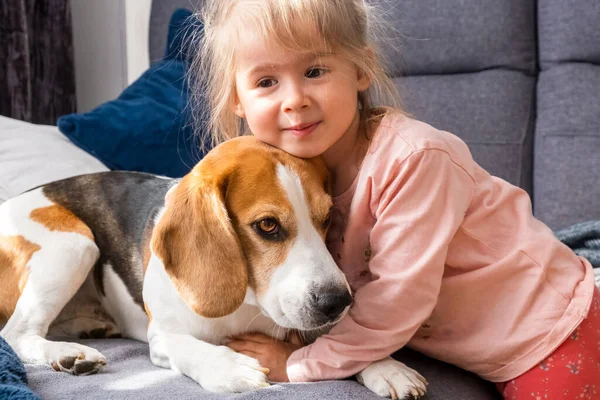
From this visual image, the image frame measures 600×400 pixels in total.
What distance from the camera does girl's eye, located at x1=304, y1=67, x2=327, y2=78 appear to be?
59.4 inches

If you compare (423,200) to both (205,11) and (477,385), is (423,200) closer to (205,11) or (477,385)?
(477,385)

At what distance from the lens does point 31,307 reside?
1.71 m

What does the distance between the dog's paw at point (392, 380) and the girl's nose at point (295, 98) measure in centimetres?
60

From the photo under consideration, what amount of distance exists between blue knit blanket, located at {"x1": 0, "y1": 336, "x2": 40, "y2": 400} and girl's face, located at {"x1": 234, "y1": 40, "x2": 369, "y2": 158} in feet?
2.44

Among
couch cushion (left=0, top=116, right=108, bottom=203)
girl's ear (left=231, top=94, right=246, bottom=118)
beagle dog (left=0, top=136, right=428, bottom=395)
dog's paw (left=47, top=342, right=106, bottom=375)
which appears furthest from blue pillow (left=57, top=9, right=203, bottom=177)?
dog's paw (left=47, top=342, right=106, bottom=375)

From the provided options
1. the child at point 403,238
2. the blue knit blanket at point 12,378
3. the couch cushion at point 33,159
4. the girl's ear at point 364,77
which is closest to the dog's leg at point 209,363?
the child at point 403,238

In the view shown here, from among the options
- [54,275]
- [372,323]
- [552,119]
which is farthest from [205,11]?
[552,119]

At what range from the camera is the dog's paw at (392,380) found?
131 cm

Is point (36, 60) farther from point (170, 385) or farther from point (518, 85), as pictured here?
point (170, 385)

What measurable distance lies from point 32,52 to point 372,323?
8.90 ft

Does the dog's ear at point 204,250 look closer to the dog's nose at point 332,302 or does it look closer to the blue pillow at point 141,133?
the dog's nose at point 332,302

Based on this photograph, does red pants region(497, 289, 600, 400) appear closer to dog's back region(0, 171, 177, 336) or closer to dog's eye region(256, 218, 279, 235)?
dog's eye region(256, 218, 279, 235)

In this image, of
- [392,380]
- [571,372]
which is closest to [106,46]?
[392,380]

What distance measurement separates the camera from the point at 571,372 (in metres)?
1.41
